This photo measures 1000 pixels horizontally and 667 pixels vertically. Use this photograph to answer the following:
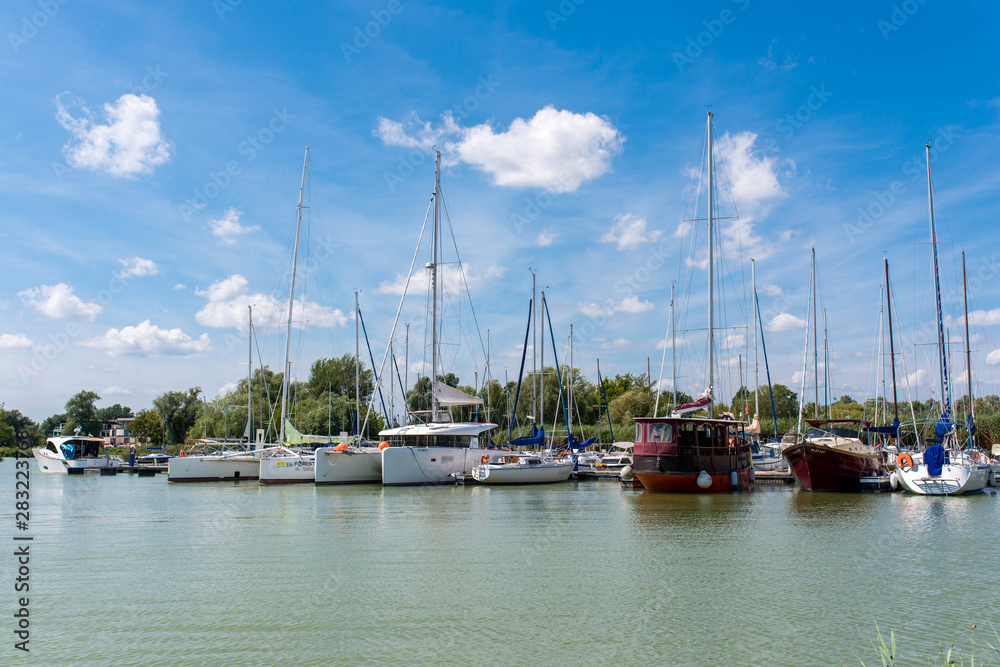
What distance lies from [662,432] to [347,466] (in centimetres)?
1889

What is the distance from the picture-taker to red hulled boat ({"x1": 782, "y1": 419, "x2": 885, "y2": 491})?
3438cm

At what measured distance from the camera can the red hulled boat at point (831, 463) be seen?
113 ft

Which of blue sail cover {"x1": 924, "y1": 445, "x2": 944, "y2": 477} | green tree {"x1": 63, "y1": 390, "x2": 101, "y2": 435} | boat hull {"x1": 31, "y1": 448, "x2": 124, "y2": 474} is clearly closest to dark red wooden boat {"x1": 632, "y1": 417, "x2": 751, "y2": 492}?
blue sail cover {"x1": 924, "y1": 445, "x2": 944, "y2": 477}

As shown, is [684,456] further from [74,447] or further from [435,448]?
[74,447]

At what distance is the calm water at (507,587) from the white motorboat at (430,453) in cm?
1335

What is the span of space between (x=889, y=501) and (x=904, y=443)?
31987mm

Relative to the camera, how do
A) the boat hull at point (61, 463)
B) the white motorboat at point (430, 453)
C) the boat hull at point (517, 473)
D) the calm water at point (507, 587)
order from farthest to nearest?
the boat hull at point (61, 463) → the boat hull at point (517, 473) → the white motorboat at point (430, 453) → the calm water at point (507, 587)

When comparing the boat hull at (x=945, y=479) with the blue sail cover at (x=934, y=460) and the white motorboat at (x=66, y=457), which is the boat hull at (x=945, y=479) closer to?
the blue sail cover at (x=934, y=460)

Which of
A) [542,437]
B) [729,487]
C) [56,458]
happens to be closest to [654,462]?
[729,487]

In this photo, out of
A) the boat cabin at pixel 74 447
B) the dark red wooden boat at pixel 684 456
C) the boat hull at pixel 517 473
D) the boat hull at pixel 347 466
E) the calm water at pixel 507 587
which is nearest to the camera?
the calm water at pixel 507 587

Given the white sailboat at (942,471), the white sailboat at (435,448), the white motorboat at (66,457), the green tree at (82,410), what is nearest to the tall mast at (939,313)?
the white sailboat at (942,471)

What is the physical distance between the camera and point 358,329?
58719 millimetres

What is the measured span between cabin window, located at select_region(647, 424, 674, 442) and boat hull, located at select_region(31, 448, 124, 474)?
52.7 metres

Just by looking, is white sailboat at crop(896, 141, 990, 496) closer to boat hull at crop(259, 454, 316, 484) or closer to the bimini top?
the bimini top
